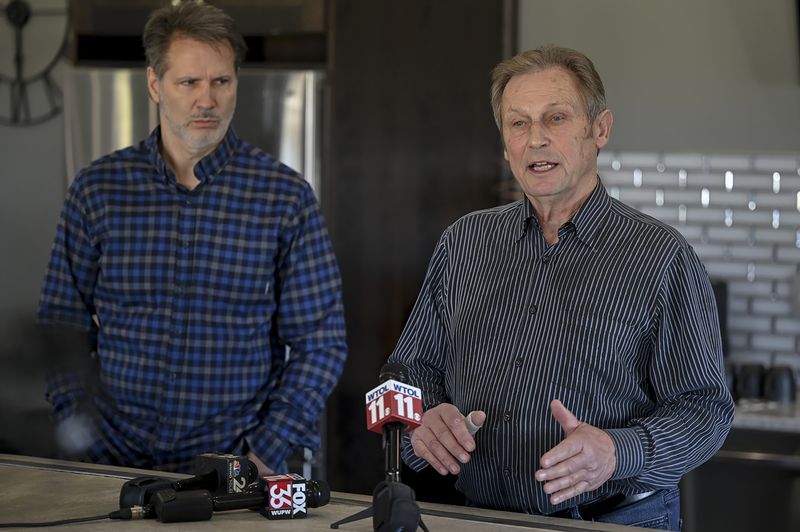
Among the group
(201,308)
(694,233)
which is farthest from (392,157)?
(201,308)

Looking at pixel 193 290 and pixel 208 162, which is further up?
pixel 208 162

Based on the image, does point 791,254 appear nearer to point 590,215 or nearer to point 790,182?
point 790,182

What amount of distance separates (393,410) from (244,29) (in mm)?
2848

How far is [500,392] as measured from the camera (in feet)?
6.86

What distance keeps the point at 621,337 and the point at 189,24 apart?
4.17 feet

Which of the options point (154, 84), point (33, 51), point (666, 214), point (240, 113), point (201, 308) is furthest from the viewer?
point (33, 51)

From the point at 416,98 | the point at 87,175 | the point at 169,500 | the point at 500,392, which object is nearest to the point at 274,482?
the point at 169,500

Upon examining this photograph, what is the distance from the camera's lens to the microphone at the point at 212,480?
1871 millimetres

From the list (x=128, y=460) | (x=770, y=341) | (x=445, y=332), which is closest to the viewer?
(x=445, y=332)

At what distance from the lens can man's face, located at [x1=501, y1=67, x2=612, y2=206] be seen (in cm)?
213

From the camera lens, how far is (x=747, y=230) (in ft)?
13.2

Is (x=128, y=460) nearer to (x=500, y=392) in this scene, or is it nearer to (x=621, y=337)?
(x=500, y=392)

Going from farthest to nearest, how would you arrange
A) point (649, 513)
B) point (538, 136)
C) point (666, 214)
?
point (666, 214) < point (538, 136) < point (649, 513)

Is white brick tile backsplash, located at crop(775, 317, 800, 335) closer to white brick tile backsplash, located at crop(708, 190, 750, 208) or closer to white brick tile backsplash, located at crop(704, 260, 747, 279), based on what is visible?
white brick tile backsplash, located at crop(704, 260, 747, 279)
